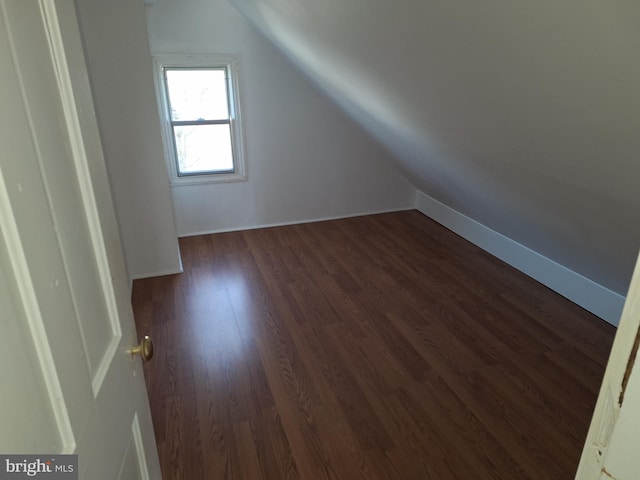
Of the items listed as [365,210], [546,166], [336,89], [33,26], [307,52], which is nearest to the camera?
[33,26]

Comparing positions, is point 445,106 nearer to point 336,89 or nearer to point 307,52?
point 307,52

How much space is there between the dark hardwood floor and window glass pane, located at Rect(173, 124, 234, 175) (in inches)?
37.4

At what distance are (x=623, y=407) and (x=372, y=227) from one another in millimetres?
3858

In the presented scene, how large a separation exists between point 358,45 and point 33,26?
1.24m

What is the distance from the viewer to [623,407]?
17.4 inches

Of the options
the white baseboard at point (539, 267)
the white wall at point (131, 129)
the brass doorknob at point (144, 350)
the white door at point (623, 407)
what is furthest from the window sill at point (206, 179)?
the white door at point (623, 407)

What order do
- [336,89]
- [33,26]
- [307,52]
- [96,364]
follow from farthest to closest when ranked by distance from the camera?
[336,89] < [307,52] < [96,364] < [33,26]

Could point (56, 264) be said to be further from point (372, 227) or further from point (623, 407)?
point (372, 227)

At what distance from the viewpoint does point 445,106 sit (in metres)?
1.57

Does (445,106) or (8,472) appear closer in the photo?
(8,472)

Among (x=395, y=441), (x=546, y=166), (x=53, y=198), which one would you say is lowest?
(x=395, y=441)

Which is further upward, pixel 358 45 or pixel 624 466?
pixel 358 45

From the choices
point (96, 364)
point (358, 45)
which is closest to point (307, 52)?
point (358, 45)

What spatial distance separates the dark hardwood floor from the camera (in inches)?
67.6
